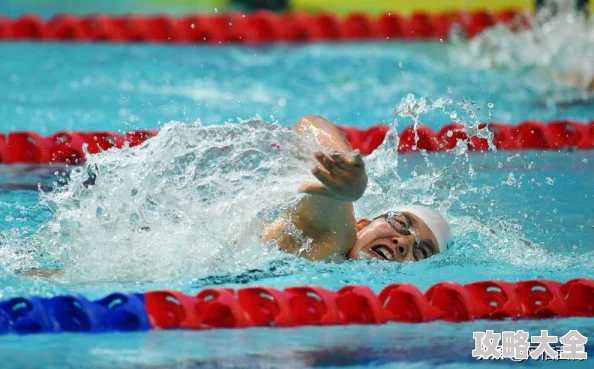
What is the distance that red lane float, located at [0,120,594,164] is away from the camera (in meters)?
4.75

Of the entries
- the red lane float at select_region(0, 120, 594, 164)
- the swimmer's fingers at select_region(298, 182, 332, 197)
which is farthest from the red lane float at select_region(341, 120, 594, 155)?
the swimmer's fingers at select_region(298, 182, 332, 197)

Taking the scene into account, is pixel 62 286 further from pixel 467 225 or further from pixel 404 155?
pixel 404 155

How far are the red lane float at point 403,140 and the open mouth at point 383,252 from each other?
157 centimetres

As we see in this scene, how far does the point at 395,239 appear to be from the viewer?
3145 millimetres

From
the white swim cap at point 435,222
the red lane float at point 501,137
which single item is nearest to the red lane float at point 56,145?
the red lane float at point 501,137

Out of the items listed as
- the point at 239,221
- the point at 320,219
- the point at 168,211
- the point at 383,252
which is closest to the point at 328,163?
the point at 320,219

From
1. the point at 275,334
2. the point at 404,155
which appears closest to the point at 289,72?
the point at 404,155

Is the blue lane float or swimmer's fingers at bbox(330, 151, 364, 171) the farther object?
the blue lane float

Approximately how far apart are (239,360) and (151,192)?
0.90m

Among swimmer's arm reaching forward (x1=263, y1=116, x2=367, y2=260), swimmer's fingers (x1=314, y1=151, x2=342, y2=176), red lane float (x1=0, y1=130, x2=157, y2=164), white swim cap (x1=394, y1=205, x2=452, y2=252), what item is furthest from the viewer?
red lane float (x1=0, y1=130, x2=157, y2=164)

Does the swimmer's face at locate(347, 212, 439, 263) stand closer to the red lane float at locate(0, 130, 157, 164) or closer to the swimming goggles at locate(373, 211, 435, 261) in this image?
the swimming goggles at locate(373, 211, 435, 261)

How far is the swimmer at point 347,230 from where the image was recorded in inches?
123

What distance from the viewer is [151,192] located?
340cm

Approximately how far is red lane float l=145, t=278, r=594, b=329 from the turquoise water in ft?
0.15
